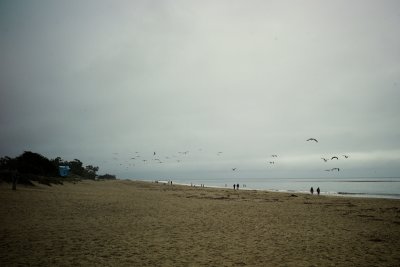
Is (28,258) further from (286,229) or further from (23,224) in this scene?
(286,229)

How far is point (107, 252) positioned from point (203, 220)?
27.6 feet

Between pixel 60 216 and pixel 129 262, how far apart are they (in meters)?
9.86

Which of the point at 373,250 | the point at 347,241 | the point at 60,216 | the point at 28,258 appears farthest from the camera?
the point at 60,216

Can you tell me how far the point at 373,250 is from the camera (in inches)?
409

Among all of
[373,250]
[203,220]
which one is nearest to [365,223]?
[373,250]

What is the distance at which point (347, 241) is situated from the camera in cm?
1181

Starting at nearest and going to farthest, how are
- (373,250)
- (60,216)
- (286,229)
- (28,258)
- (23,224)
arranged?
(28,258), (373,250), (23,224), (286,229), (60,216)

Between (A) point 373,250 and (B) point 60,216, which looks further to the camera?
(B) point 60,216

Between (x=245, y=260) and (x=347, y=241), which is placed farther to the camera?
(x=347, y=241)

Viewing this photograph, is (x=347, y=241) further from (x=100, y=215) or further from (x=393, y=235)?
(x=100, y=215)

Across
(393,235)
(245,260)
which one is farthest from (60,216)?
(393,235)

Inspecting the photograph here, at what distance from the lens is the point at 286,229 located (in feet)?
47.6

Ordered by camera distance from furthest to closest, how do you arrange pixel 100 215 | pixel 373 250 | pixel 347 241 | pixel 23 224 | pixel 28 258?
pixel 100 215
pixel 23 224
pixel 347 241
pixel 373 250
pixel 28 258

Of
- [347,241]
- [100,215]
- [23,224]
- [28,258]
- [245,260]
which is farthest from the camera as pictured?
[100,215]
